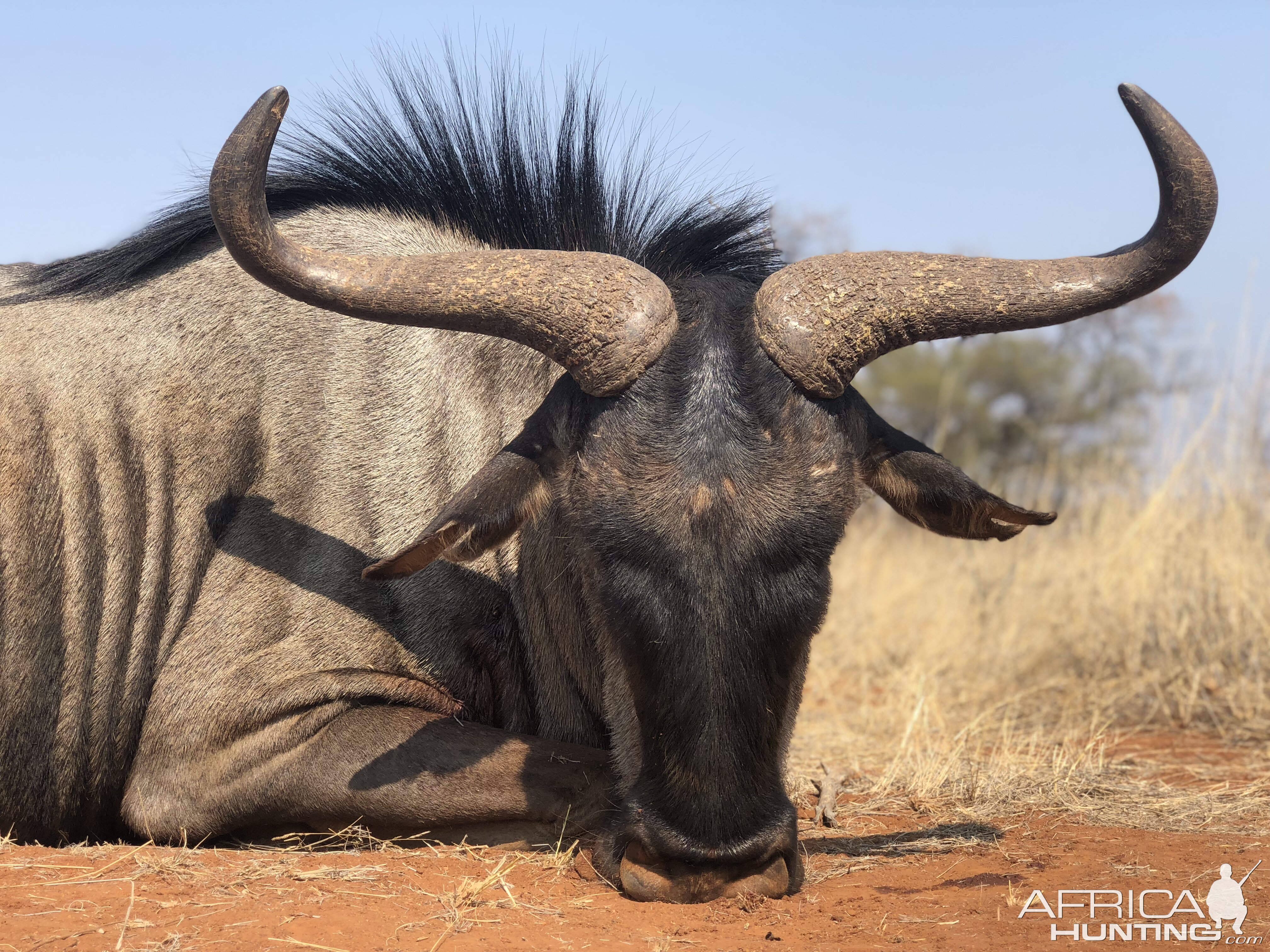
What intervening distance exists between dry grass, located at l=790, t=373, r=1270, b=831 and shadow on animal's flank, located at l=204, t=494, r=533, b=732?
4.77 ft

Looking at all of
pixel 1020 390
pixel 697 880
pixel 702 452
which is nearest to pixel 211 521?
pixel 702 452

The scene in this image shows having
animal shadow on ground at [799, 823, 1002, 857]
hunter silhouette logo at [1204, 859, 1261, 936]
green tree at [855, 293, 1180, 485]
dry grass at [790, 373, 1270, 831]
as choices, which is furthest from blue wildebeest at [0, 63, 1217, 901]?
green tree at [855, 293, 1180, 485]

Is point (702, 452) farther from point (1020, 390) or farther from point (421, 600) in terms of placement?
point (1020, 390)

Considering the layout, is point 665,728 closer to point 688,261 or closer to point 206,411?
point 688,261

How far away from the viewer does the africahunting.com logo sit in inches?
129

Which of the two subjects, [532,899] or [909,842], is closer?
[532,899]

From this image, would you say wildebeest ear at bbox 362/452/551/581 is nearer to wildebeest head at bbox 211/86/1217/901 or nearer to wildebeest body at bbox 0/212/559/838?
wildebeest head at bbox 211/86/1217/901

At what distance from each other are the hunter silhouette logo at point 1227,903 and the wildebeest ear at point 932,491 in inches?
45.7

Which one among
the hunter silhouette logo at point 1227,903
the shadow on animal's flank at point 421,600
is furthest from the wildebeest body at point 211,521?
the hunter silhouette logo at point 1227,903

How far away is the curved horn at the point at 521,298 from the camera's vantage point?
366 centimetres

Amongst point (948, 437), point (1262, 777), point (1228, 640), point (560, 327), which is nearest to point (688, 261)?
point (560, 327)

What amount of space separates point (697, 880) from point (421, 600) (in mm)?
1578

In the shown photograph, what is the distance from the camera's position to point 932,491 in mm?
3992

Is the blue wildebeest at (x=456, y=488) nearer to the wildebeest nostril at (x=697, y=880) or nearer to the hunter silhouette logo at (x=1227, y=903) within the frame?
the wildebeest nostril at (x=697, y=880)
